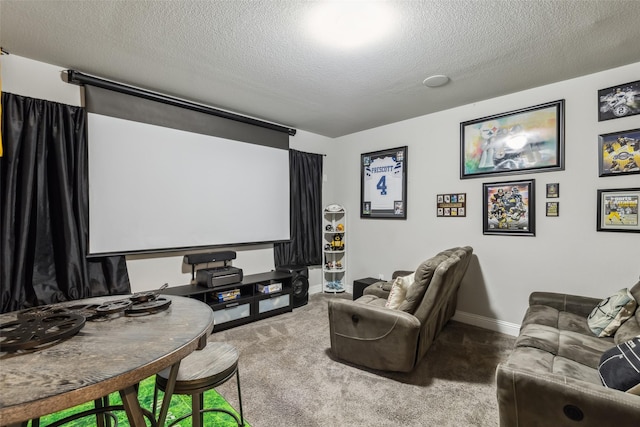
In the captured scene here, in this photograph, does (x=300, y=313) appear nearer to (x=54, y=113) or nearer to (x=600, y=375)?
(x=600, y=375)

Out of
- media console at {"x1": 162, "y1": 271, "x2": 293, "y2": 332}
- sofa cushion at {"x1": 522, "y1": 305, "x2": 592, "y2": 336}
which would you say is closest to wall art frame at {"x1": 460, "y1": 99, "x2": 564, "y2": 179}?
sofa cushion at {"x1": 522, "y1": 305, "x2": 592, "y2": 336}

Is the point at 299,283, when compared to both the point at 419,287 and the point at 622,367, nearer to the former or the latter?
the point at 419,287

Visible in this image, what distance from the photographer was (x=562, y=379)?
1.37 metres

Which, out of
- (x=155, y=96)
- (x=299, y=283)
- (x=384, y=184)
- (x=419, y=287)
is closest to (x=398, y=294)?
(x=419, y=287)

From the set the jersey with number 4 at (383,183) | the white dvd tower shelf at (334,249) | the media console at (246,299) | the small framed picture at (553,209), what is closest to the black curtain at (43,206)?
the media console at (246,299)

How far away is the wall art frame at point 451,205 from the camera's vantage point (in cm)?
360

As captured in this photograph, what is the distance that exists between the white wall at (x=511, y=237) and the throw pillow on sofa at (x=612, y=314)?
0.59 metres

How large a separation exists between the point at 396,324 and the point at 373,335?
236mm

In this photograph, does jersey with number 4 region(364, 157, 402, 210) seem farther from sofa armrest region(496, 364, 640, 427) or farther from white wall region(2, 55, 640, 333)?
sofa armrest region(496, 364, 640, 427)

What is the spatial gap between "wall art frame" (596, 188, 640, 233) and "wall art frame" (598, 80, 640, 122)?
665 mm

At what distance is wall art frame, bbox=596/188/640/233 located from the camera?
2.56m

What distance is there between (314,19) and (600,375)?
2.62 meters

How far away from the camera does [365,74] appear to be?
2762mm

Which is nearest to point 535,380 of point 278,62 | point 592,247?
point 592,247
